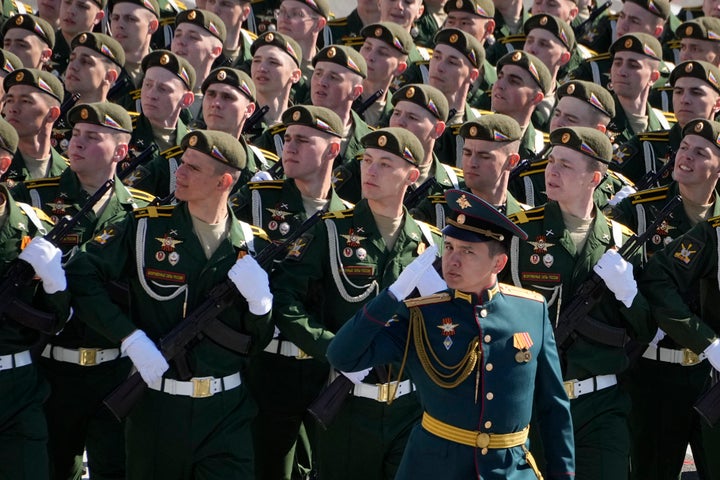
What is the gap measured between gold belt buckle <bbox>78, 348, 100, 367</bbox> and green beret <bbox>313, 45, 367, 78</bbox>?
3.80 meters

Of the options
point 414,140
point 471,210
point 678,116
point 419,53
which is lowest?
point 419,53

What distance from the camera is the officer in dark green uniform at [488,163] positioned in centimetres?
1051

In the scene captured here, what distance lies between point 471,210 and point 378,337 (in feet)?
2.48

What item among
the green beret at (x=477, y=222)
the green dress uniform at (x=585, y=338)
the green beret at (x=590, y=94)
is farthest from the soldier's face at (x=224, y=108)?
the green beret at (x=477, y=222)

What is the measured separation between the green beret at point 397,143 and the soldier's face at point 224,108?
6.71 feet

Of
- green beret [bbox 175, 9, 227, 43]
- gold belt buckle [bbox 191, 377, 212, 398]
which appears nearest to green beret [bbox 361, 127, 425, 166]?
gold belt buckle [bbox 191, 377, 212, 398]

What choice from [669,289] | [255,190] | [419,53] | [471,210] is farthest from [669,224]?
[419,53]

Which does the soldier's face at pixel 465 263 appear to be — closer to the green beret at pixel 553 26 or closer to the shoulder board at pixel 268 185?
the shoulder board at pixel 268 185

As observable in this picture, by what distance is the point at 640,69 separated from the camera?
45.1ft

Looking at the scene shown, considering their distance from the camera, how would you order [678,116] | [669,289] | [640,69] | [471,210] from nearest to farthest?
[471,210]
[669,289]
[678,116]
[640,69]

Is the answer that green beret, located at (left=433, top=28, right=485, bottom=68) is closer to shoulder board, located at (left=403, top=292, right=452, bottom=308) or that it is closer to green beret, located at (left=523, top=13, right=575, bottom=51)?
green beret, located at (left=523, top=13, right=575, bottom=51)

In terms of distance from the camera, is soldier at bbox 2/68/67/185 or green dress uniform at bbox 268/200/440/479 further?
soldier at bbox 2/68/67/185

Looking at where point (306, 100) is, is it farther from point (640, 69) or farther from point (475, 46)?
point (640, 69)

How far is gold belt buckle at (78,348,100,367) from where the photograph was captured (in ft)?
32.8
